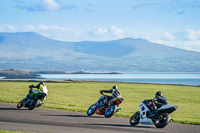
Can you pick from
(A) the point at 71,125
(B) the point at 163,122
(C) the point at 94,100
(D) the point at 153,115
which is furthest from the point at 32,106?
(C) the point at 94,100

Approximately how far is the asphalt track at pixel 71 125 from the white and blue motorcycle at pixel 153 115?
305 millimetres

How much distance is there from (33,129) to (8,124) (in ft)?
6.92

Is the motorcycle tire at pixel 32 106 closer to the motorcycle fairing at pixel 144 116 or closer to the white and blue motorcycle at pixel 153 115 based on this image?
the white and blue motorcycle at pixel 153 115

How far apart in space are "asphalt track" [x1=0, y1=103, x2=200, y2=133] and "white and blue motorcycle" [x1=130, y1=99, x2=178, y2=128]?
30cm

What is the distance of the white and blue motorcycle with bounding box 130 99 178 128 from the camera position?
1814 cm

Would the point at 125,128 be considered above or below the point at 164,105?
below

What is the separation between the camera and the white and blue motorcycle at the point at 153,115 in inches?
714

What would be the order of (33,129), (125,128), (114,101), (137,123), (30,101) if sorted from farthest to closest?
(30,101) < (114,101) < (137,123) < (125,128) < (33,129)

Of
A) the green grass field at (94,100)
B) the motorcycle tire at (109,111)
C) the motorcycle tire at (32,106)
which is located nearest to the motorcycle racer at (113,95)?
the motorcycle tire at (109,111)

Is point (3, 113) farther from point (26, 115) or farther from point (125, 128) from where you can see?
point (125, 128)

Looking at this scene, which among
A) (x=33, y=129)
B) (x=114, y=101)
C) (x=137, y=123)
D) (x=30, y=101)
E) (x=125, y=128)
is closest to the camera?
(x=33, y=129)

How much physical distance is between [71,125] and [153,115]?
4.12 metres

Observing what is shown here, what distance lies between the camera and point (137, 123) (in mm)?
19953

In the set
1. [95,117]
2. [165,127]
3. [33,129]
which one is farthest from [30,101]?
[165,127]
